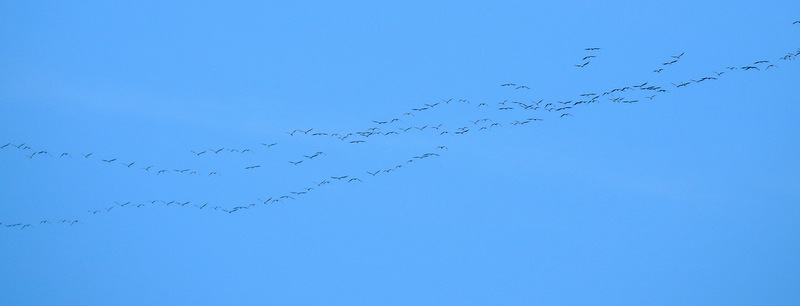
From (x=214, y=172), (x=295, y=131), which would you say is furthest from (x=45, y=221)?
(x=295, y=131)

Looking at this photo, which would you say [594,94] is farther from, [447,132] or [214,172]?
[214,172]

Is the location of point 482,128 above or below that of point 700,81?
below

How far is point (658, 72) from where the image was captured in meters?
4.52

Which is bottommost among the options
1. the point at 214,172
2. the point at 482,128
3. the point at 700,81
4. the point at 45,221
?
the point at 45,221

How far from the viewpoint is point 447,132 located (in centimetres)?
466

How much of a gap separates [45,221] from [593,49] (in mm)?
3355

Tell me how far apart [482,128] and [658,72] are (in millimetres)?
995

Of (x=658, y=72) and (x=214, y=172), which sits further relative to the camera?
(x=214, y=172)

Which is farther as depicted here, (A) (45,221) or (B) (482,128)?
(A) (45,221)

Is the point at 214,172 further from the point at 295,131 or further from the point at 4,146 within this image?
the point at 4,146

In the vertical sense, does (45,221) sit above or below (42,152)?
below

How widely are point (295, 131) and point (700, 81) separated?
2.24 metres

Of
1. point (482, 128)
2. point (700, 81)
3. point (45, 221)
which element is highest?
point (700, 81)

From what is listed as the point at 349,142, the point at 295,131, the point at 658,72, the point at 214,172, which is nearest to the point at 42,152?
the point at 214,172
